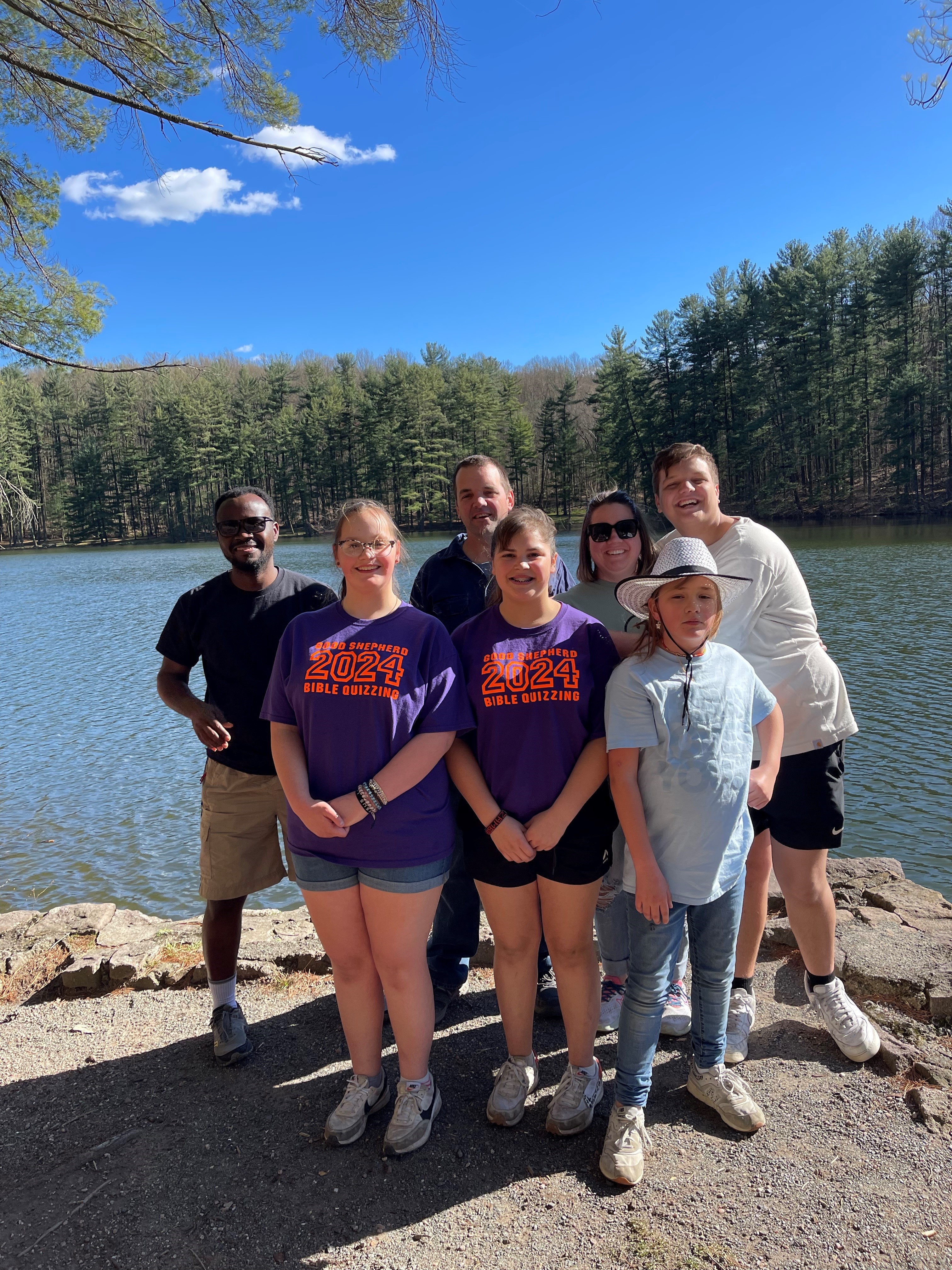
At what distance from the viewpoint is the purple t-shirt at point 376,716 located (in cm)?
238

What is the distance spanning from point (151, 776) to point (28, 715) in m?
4.08

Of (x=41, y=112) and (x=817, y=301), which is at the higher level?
(x=817, y=301)

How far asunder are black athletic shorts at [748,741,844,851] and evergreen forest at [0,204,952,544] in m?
22.6

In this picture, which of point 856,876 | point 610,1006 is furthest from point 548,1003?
point 856,876

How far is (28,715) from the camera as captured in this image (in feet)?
39.9

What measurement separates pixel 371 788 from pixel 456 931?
1.41 meters

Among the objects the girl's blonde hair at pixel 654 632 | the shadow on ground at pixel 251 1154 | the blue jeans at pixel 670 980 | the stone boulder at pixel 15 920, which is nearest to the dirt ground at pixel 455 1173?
the shadow on ground at pixel 251 1154

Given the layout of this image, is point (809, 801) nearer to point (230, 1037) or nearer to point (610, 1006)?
point (610, 1006)

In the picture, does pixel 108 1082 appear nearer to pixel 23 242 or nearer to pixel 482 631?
pixel 482 631

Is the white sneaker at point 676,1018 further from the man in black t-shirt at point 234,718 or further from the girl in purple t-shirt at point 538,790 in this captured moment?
the man in black t-shirt at point 234,718

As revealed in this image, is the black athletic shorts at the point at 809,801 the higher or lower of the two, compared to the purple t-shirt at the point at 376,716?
lower

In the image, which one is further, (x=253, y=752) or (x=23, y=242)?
(x=23, y=242)

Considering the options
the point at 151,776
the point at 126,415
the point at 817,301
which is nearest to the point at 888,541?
the point at 817,301

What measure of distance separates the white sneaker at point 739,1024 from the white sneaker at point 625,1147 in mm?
A: 519
